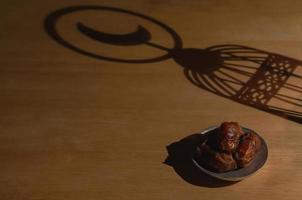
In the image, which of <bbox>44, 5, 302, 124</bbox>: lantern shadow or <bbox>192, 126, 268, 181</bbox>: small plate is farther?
<bbox>44, 5, 302, 124</bbox>: lantern shadow

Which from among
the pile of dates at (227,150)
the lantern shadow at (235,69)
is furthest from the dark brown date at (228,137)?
the lantern shadow at (235,69)

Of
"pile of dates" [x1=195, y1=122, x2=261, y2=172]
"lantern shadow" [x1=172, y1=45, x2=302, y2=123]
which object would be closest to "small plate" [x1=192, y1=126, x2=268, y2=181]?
"pile of dates" [x1=195, y1=122, x2=261, y2=172]

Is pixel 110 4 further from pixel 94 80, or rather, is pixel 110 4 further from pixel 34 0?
pixel 94 80

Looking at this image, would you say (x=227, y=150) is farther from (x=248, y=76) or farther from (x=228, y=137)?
(x=248, y=76)

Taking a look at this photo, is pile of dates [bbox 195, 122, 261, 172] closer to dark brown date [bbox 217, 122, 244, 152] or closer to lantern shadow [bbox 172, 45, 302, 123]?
dark brown date [bbox 217, 122, 244, 152]

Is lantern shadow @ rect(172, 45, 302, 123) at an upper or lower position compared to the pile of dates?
upper

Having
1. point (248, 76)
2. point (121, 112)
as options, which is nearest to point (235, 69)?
point (248, 76)
